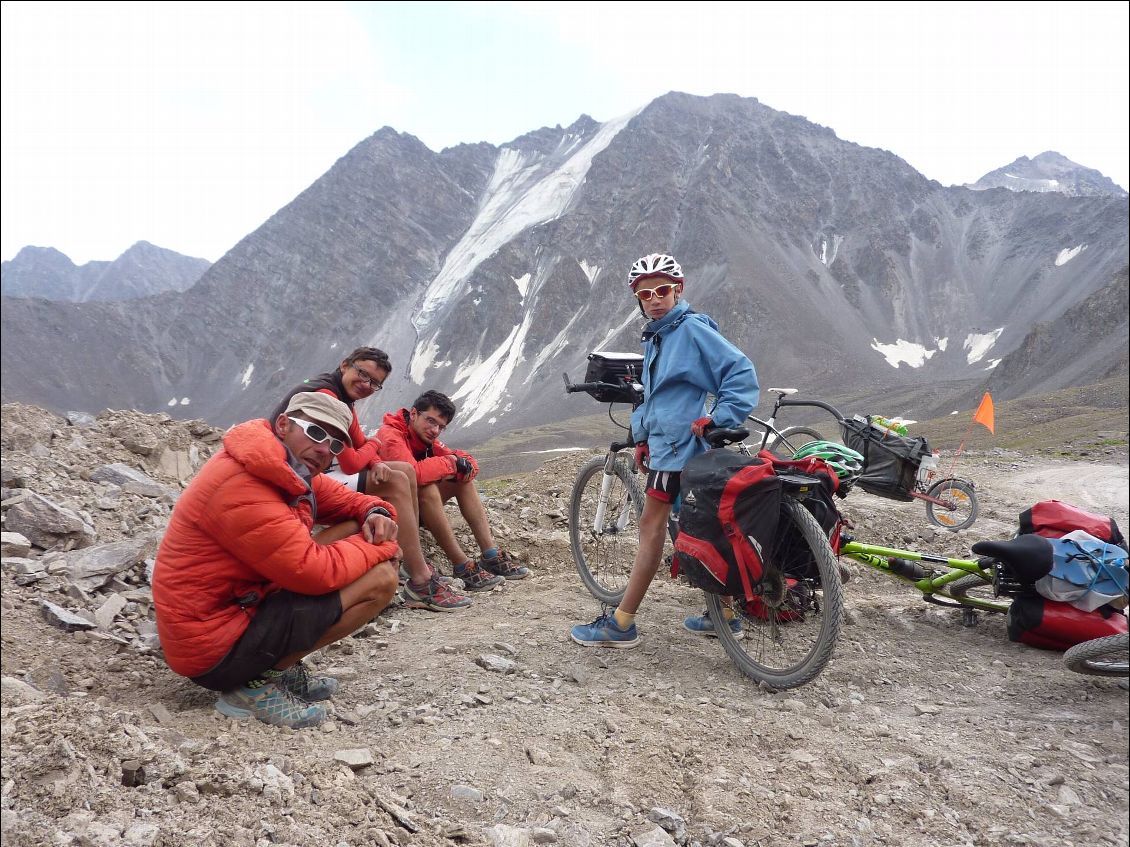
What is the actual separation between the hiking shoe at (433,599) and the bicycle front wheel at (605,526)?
116 cm

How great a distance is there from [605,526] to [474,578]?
1.38 meters

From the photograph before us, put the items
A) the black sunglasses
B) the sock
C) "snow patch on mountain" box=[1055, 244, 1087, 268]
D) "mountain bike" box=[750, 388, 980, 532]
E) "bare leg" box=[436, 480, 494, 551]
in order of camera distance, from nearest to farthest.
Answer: the black sunglasses
the sock
"bare leg" box=[436, 480, 494, 551]
"mountain bike" box=[750, 388, 980, 532]
"snow patch on mountain" box=[1055, 244, 1087, 268]

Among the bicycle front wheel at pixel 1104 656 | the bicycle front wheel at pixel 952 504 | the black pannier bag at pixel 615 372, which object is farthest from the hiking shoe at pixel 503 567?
the bicycle front wheel at pixel 952 504

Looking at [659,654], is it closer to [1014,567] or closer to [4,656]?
[1014,567]

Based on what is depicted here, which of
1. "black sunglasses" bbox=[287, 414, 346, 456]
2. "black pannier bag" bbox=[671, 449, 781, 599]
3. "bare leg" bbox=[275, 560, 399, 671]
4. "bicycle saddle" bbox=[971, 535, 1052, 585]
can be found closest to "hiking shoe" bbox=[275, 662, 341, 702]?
"bare leg" bbox=[275, 560, 399, 671]

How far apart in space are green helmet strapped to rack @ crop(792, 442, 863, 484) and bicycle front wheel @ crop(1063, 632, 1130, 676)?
1.78m

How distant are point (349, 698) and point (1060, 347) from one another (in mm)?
95122

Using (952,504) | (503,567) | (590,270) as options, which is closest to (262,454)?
(503,567)

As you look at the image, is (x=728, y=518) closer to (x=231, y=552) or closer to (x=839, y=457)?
(x=839, y=457)

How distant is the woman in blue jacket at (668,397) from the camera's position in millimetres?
4141

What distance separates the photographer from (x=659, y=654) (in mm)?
4664

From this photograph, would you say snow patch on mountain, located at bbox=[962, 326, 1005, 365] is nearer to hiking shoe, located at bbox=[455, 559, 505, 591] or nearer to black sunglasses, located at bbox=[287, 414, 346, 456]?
hiking shoe, located at bbox=[455, 559, 505, 591]

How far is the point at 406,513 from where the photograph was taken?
548 centimetres

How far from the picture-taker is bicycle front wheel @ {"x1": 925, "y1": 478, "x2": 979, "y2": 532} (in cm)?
971
